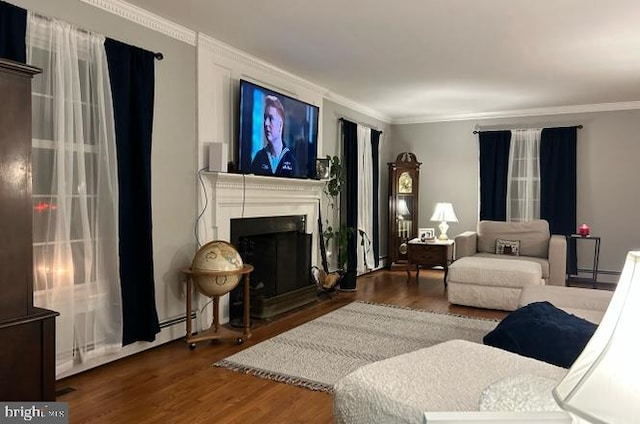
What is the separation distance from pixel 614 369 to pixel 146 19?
11.9ft

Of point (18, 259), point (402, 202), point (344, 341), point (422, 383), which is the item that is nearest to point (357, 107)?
point (402, 202)

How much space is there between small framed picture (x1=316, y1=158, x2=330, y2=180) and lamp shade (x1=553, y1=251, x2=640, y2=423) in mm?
4782

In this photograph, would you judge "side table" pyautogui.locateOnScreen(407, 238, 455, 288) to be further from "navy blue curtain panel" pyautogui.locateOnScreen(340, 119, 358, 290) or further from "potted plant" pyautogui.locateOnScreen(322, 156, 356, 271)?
"potted plant" pyautogui.locateOnScreen(322, 156, 356, 271)

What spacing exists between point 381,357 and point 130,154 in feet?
7.51

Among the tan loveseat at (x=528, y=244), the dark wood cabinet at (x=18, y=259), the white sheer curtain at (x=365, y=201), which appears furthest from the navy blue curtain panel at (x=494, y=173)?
the dark wood cabinet at (x=18, y=259)

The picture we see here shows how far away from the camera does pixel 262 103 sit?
446 cm

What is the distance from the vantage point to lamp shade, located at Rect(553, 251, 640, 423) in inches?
27.2

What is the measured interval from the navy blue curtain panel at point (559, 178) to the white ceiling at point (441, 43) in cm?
66

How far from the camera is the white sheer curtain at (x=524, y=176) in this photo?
6852 millimetres

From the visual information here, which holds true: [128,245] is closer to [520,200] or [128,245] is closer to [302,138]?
[302,138]

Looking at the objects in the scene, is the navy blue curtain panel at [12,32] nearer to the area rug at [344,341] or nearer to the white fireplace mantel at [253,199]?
the white fireplace mantel at [253,199]

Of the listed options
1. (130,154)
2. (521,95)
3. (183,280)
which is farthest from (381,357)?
(521,95)

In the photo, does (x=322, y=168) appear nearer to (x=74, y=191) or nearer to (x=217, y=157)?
(x=217, y=157)

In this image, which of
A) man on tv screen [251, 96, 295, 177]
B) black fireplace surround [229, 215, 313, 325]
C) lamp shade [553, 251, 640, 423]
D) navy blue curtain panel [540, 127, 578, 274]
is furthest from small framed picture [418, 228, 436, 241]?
lamp shade [553, 251, 640, 423]
